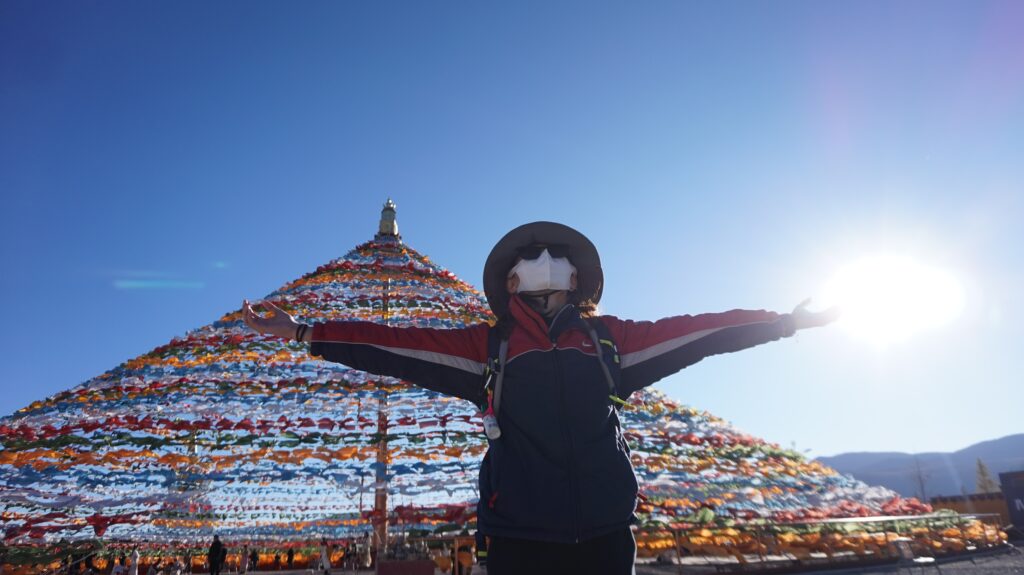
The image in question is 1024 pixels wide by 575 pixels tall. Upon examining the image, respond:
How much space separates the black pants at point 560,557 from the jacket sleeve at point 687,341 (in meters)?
0.71

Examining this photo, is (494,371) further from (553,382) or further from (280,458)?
(280,458)

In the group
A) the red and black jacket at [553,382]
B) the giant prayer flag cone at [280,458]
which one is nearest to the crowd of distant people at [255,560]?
the giant prayer flag cone at [280,458]

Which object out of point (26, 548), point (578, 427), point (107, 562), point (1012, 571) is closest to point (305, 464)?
point (26, 548)

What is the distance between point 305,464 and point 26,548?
309 cm

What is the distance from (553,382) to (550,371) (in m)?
0.05

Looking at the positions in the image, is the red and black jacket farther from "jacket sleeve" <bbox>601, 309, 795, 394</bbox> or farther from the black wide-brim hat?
the black wide-brim hat

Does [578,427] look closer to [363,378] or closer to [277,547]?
[363,378]

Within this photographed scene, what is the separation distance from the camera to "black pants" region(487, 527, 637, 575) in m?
2.16

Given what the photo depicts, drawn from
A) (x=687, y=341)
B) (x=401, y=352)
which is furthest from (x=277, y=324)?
(x=687, y=341)

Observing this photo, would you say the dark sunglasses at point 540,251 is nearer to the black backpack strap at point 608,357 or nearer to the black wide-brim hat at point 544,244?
the black wide-brim hat at point 544,244

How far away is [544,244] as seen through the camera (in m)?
3.06

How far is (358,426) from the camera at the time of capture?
7836 mm

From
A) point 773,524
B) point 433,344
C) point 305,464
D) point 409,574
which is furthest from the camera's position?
point 773,524

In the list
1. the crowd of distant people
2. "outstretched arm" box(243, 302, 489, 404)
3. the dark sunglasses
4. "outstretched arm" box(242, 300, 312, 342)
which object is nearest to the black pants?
"outstretched arm" box(243, 302, 489, 404)
